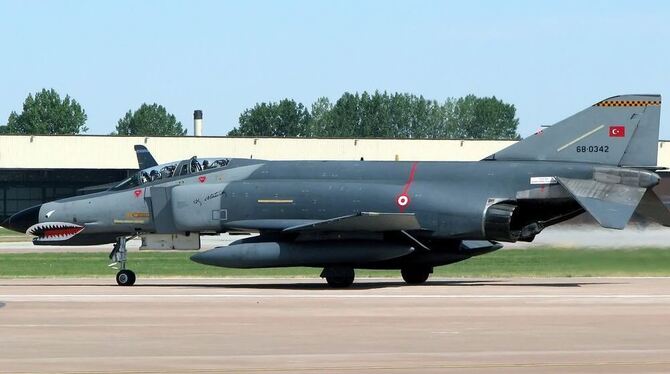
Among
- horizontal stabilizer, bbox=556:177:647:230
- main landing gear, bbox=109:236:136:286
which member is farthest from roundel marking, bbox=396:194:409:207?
main landing gear, bbox=109:236:136:286

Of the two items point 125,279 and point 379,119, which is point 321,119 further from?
point 125,279

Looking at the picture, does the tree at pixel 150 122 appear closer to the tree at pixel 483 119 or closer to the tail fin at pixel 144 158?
the tree at pixel 483 119

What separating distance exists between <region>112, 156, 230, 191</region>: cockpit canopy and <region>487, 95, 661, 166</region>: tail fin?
25.7 feet

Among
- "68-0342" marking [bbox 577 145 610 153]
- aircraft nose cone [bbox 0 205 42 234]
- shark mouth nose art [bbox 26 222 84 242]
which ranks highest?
"68-0342" marking [bbox 577 145 610 153]

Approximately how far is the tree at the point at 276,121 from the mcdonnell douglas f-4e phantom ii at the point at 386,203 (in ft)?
351

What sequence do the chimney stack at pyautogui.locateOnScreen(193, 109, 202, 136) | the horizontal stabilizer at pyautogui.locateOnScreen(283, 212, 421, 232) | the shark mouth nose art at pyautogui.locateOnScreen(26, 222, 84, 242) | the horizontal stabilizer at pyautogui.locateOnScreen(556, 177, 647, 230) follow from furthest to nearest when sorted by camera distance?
the chimney stack at pyautogui.locateOnScreen(193, 109, 202, 136) → the shark mouth nose art at pyautogui.locateOnScreen(26, 222, 84, 242) → the horizontal stabilizer at pyautogui.locateOnScreen(283, 212, 421, 232) → the horizontal stabilizer at pyautogui.locateOnScreen(556, 177, 647, 230)

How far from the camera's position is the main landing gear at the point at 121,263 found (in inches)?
1134

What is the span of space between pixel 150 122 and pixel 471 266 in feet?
355

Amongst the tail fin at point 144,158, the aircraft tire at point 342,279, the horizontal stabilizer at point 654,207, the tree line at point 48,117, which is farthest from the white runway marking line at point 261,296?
the tree line at point 48,117

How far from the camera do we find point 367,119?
13800cm

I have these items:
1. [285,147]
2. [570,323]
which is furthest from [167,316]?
[285,147]

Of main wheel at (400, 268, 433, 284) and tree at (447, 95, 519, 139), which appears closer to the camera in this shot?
main wheel at (400, 268, 433, 284)

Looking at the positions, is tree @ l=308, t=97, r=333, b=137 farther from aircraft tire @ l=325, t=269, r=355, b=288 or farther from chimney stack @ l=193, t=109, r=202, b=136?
aircraft tire @ l=325, t=269, r=355, b=288

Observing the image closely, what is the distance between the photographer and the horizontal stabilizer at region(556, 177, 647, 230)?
2694 centimetres
